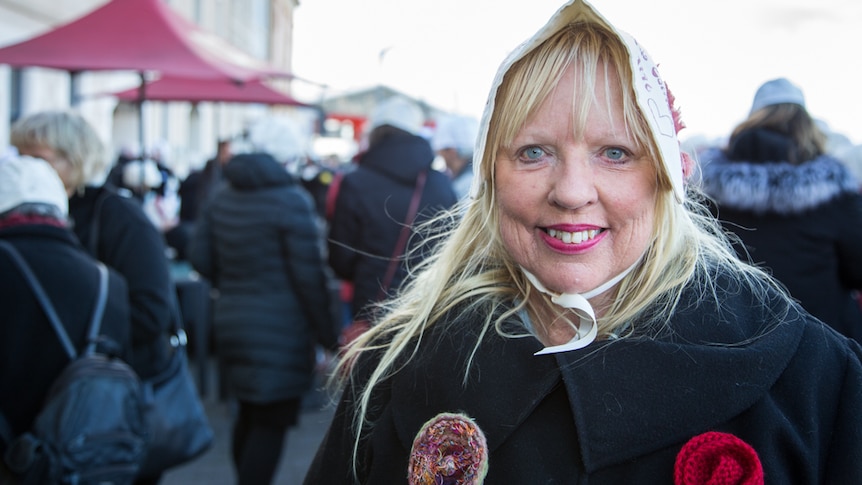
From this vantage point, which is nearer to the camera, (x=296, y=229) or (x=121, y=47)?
(x=296, y=229)

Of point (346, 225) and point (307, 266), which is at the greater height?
point (346, 225)

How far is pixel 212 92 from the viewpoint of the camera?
8.11 meters

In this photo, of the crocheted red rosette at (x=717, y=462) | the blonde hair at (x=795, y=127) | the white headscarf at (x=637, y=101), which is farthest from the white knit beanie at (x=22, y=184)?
the blonde hair at (x=795, y=127)

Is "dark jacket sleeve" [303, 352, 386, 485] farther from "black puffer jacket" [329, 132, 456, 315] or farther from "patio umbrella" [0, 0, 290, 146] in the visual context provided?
"patio umbrella" [0, 0, 290, 146]

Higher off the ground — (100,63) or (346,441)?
(100,63)

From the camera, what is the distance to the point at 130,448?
2.62 meters

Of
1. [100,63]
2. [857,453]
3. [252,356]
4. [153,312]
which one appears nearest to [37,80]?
[100,63]

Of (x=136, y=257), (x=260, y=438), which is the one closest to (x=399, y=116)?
(x=136, y=257)

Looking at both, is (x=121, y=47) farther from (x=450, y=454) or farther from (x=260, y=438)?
(x=450, y=454)

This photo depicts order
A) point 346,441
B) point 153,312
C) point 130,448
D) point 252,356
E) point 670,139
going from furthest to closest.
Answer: point 252,356, point 153,312, point 130,448, point 346,441, point 670,139

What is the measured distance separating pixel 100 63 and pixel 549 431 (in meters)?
4.64

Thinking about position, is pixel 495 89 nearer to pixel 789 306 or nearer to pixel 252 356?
pixel 789 306

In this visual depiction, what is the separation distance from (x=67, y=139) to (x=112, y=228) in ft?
1.32

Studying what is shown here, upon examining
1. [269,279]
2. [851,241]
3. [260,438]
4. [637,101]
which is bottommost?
[260,438]
